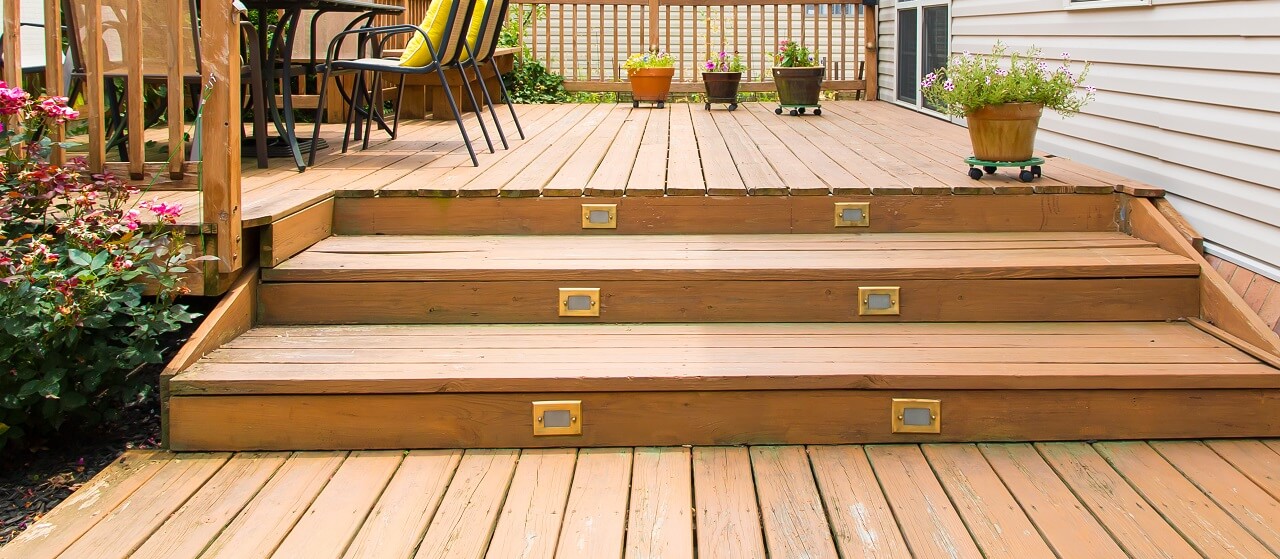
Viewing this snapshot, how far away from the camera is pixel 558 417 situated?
264 cm

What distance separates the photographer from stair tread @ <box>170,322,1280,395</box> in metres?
2.62

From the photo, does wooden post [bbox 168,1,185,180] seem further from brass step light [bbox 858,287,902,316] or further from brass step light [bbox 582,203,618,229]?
brass step light [bbox 858,287,902,316]

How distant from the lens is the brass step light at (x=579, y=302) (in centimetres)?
306

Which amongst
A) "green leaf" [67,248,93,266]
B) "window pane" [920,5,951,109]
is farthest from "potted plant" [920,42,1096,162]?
"window pane" [920,5,951,109]

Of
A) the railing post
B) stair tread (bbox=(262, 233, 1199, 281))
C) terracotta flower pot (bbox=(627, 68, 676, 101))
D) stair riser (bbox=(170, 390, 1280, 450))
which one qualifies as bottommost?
stair riser (bbox=(170, 390, 1280, 450))

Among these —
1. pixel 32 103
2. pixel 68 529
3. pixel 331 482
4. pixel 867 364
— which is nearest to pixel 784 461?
pixel 867 364

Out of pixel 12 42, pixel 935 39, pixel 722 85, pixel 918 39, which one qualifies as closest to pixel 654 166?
pixel 12 42

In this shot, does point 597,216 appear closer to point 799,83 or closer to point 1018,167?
point 1018,167

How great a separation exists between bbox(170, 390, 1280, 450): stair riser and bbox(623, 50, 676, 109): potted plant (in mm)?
5835

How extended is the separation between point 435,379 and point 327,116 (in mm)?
4264

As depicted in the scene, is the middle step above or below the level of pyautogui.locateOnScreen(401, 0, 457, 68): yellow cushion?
below

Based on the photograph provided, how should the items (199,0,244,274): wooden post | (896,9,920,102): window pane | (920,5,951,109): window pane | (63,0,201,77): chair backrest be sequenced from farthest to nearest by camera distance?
(896,9,920,102): window pane → (920,5,951,109): window pane → (63,0,201,77): chair backrest → (199,0,244,274): wooden post

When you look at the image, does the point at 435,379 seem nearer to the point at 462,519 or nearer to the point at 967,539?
the point at 462,519

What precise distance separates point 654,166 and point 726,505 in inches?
77.9
